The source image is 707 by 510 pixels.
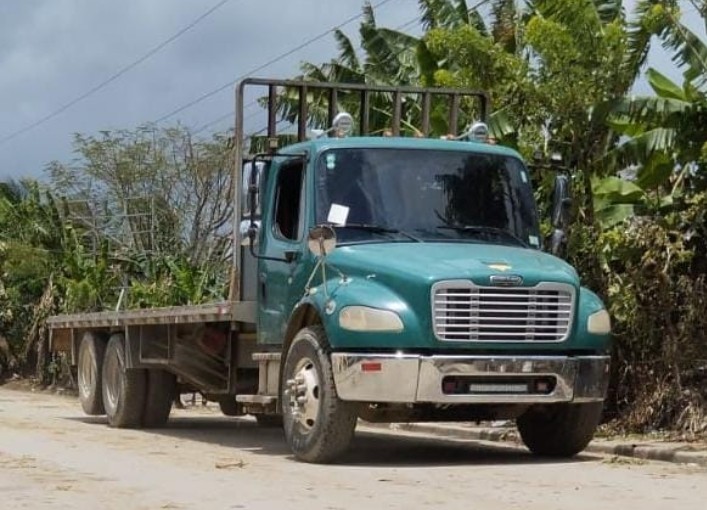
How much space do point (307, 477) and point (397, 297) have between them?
162 cm

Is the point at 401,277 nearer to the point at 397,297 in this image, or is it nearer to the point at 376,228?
the point at 397,297

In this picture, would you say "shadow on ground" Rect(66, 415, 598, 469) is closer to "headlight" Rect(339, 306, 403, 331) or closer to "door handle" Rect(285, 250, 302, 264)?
"headlight" Rect(339, 306, 403, 331)

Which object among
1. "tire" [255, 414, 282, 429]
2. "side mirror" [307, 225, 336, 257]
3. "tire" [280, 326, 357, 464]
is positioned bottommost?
"tire" [255, 414, 282, 429]

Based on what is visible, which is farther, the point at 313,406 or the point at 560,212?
the point at 560,212

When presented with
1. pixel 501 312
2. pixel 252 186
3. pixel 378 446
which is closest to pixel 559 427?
pixel 501 312

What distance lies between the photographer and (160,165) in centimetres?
3672

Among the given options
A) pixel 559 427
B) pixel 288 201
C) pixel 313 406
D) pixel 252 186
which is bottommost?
pixel 559 427

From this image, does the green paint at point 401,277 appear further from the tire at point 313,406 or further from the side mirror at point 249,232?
the tire at point 313,406

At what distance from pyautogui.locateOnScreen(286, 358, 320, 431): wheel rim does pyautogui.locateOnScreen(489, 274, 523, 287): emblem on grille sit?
166cm

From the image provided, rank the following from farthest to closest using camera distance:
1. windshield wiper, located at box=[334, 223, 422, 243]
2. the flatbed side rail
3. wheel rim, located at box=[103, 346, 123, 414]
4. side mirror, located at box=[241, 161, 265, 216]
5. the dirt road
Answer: wheel rim, located at box=[103, 346, 123, 414] < the flatbed side rail < side mirror, located at box=[241, 161, 265, 216] < windshield wiper, located at box=[334, 223, 422, 243] < the dirt road

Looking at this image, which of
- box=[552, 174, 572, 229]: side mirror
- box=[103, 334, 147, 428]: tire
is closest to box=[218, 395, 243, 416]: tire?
box=[103, 334, 147, 428]: tire

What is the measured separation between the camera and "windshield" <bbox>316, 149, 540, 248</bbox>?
1206 cm

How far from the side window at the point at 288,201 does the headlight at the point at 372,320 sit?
1510 millimetres

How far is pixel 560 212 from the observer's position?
41.6ft
